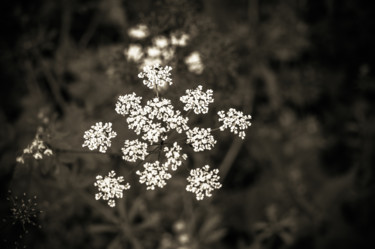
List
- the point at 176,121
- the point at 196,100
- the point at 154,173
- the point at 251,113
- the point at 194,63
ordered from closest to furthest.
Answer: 1. the point at 154,173
2. the point at 176,121
3. the point at 196,100
4. the point at 194,63
5. the point at 251,113

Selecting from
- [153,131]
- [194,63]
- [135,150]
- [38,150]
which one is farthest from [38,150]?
[194,63]

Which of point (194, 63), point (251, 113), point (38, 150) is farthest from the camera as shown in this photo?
point (251, 113)

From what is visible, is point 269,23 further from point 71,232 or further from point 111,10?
point 71,232

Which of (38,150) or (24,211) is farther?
(38,150)

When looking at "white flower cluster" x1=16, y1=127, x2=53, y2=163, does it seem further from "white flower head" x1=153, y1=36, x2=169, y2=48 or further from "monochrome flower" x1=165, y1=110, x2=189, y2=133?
"white flower head" x1=153, y1=36, x2=169, y2=48

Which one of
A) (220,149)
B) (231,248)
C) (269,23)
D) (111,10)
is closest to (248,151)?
(220,149)

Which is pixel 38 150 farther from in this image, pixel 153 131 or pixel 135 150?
pixel 153 131

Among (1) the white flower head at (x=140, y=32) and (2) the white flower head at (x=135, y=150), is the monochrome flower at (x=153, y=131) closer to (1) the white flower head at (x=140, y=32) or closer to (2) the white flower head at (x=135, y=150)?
(2) the white flower head at (x=135, y=150)

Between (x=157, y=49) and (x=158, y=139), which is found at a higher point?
(x=157, y=49)

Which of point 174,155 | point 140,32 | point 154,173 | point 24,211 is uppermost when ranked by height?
point 140,32

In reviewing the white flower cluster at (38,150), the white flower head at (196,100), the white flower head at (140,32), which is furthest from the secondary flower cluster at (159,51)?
the white flower cluster at (38,150)
